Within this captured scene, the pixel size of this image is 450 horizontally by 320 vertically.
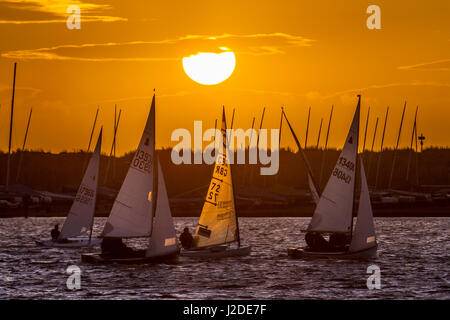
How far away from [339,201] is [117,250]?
13366 mm

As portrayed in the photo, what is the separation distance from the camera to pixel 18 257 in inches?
2320

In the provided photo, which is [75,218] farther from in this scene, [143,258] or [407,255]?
[407,255]

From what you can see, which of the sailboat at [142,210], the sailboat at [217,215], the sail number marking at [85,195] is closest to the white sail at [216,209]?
the sailboat at [217,215]

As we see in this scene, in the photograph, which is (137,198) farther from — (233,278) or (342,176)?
(342,176)

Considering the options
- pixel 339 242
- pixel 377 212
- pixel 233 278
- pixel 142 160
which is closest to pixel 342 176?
pixel 339 242

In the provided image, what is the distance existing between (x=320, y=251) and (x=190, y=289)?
11.3 meters

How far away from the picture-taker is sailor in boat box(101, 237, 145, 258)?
44.1m

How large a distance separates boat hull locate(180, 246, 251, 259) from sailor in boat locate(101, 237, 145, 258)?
17.7 ft

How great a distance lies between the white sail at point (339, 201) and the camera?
49.7m

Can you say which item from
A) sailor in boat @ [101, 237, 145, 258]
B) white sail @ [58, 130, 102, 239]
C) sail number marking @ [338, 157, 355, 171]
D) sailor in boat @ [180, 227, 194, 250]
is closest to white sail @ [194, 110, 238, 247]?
sailor in boat @ [180, 227, 194, 250]

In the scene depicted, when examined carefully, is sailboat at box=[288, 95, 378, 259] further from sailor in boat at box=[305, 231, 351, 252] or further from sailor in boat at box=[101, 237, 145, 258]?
sailor in boat at box=[101, 237, 145, 258]

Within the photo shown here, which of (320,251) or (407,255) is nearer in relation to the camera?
(320,251)
